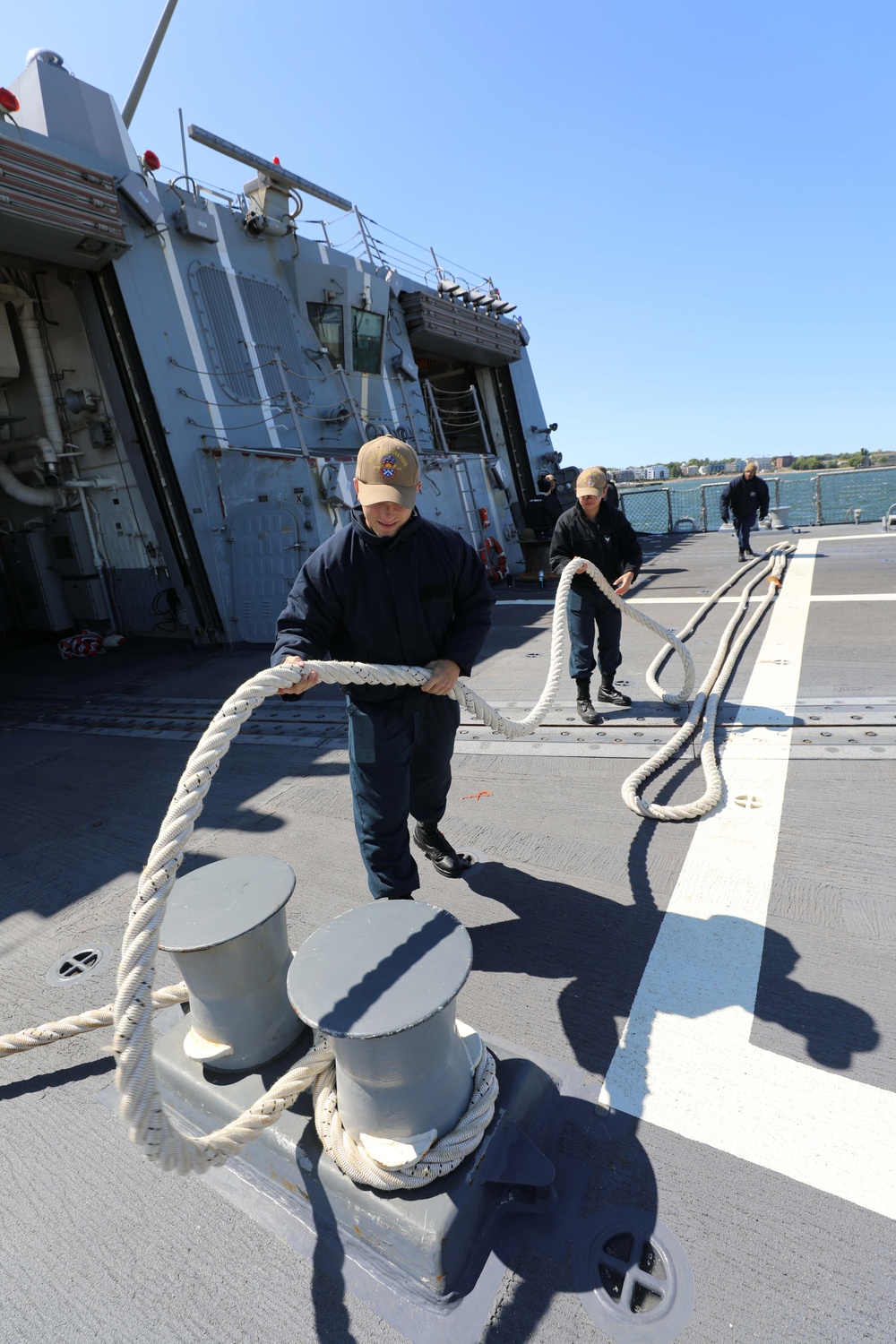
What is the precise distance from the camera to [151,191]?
785 cm

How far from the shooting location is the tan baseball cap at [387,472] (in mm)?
1947

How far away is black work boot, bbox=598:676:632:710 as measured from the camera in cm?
440

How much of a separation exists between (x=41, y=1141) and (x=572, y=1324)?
1.36 metres

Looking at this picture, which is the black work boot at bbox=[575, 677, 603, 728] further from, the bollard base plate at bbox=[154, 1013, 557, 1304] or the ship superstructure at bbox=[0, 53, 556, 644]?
the ship superstructure at bbox=[0, 53, 556, 644]

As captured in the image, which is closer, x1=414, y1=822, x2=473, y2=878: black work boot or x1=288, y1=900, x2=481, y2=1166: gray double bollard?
x1=288, y1=900, x2=481, y2=1166: gray double bollard

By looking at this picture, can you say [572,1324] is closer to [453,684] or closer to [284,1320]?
[284,1320]

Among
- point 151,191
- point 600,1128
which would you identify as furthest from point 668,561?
point 600,1128

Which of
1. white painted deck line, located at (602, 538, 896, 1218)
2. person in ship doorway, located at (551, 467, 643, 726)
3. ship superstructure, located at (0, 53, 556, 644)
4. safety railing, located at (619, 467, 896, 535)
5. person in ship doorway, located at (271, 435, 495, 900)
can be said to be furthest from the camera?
safety railing, located at (619, 467, 896, 535)

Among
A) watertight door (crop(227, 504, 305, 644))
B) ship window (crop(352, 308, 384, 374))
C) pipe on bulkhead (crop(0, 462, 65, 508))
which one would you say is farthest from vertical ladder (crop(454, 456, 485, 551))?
pipe on bulkhead (crop(0, 462, 65, 508))

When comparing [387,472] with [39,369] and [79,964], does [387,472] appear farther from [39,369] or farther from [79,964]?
[39,369]

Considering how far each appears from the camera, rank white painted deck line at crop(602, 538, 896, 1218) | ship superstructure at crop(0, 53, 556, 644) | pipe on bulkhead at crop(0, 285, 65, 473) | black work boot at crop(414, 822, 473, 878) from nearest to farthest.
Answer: white painted deck line at crop(602, 538, 896, 1218), black work boot at crop(414, 822, 473, 878), ship superstructure at crop(0, 53, 556, 644), pipe on bulkhead at crop(0, 285, 65, 473)

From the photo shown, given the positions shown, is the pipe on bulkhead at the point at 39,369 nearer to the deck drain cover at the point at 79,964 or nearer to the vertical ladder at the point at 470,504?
the vertical ladder at the point at 470,504

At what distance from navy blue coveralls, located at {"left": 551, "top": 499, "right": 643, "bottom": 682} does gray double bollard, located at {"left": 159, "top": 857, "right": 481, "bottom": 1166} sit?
2.87 metres

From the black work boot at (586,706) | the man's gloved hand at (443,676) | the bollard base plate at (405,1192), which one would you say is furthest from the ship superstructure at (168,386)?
the bollard base plate at (405,1192)
